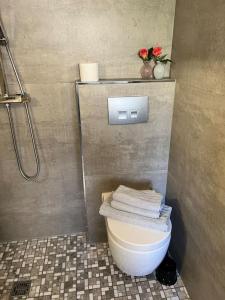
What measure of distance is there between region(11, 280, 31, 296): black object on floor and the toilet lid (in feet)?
2.68

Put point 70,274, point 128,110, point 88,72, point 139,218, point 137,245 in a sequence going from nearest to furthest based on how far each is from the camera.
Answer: point 137,245
point 139,218
point 88,72
point 128,110
point 70,274

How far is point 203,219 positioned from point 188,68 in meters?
0.93

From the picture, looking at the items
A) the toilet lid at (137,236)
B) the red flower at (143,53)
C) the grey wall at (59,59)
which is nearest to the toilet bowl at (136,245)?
the toilet lid at (137,236)

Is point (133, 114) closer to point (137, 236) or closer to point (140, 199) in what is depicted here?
point (140, 199)

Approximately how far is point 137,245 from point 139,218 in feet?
0.57

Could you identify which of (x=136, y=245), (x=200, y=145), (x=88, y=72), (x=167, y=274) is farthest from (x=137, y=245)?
(x=88, y=72)

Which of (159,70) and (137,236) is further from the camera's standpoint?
(159,70)

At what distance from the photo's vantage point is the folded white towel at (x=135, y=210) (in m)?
1.44

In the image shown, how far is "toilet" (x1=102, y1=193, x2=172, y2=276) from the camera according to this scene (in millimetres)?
1322

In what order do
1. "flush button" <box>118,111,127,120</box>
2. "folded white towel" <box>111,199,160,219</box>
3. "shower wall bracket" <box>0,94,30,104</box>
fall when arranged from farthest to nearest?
1. "flush button" <box>118,111,127,120</box>
2. "shower wall bracket" <box>0,94,30,104</box>
3. "folded white towel" <box>111,199,160,219</box>

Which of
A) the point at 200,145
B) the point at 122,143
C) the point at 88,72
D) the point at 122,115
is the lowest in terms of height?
the point at 122,143

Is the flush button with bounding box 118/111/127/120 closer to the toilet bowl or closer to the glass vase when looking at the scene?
the glass vase


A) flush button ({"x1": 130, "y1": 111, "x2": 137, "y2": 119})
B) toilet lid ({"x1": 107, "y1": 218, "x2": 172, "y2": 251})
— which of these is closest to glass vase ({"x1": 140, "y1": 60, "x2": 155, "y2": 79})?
flush button ({"x1": 130, "y1": 111, "x2": 137, "y2": 119})

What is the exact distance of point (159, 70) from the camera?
1.62 metres
